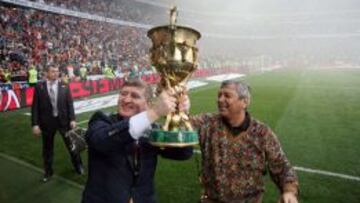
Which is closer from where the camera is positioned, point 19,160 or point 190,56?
point 190,56

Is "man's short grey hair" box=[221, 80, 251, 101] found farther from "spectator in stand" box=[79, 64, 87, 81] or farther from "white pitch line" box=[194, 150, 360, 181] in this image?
"spectator in stand" box=[79, 64, 87, 81]

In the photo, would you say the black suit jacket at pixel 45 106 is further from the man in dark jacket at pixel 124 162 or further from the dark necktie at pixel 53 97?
the man in dark jacket at pixel 124 162

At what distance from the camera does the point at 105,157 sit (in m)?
2.50

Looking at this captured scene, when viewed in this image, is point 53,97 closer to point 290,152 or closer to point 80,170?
point 80,170

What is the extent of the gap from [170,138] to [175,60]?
20.1 inches

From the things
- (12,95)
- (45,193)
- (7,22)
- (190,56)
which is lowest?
(45,193)

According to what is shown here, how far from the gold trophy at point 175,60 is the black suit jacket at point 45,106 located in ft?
15.2

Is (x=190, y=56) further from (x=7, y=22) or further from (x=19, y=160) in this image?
(x=7, y=22)

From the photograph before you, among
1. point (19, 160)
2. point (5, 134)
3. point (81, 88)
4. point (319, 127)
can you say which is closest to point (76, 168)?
→ point (19, 160)

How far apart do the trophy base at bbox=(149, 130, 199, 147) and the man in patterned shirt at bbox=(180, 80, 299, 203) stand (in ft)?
2.27

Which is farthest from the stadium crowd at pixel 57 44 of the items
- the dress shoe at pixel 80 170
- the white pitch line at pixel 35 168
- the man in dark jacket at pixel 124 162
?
the man in dark jacket at pixel 124 162

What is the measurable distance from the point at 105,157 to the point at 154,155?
0.34 metres

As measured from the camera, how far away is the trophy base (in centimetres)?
232

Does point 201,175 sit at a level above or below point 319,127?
above
